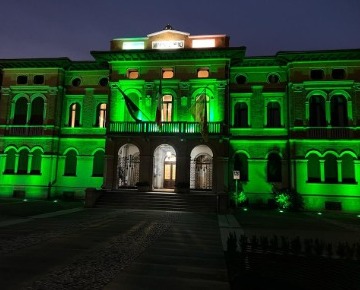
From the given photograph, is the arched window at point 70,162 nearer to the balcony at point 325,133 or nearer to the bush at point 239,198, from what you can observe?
the bush at point 239,198

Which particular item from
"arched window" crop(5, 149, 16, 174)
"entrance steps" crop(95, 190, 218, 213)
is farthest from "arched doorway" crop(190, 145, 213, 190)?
"arched window" crop(5, 149, 16, 174)

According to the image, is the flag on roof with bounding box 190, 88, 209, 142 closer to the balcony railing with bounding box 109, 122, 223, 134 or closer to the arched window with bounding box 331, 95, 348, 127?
the balcony railing with bounding box 109, 122, 223, 134

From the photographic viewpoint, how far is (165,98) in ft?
87.3

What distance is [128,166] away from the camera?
90.1ft

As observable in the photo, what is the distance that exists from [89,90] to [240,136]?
14.3 m

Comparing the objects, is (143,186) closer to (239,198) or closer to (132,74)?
(239,198)

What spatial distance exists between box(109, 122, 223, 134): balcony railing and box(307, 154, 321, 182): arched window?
7431mm

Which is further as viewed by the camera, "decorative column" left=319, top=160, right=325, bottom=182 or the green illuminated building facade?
the green illuminated building facade

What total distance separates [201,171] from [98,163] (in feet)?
30.4

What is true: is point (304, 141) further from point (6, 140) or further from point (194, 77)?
point (6, 140)

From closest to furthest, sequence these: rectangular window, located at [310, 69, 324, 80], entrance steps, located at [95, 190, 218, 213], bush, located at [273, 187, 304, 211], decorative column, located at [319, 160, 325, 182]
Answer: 1. entrance steps, located at [95, 190, 218, 213]
2. bush, located at [273, 187, 304, 211]
3. decorative column, located at [319, 160, 325, 182]
4. rectangular window, located at [310, 69, 324, 80]

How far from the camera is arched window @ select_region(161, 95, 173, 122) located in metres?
26.4

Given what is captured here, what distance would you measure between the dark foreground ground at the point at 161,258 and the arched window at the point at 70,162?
1275cm

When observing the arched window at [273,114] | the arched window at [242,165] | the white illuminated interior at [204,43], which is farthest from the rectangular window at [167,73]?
the arched window at [242,165]
